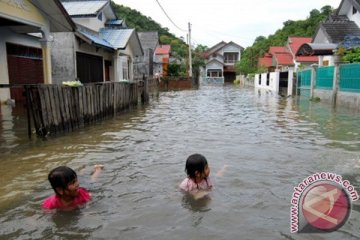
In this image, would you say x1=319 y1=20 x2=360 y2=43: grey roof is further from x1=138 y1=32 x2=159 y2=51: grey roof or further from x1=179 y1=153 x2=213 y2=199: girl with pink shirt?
x1=138 y1=32 x2=159 y2=51: grey roof

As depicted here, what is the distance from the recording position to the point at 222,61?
254ft

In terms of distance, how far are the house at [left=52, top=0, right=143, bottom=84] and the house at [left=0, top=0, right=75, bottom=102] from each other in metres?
1.39

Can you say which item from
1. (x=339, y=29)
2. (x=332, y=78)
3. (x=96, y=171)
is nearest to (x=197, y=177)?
(x=96, y=171)

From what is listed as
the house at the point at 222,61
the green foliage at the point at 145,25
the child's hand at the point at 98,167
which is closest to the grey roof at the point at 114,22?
the child's hand at the point at 98,167

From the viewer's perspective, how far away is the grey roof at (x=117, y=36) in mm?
24500

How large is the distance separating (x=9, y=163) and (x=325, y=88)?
17.2 m

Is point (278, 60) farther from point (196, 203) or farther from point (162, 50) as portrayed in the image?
point (196, 203)

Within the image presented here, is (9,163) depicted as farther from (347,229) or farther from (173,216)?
(347,229)

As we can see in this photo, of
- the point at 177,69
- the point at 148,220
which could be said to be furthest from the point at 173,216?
the point at 177,69

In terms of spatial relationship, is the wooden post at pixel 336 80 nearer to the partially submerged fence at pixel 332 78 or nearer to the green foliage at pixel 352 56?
the partially submerged fence at pixel 332 78

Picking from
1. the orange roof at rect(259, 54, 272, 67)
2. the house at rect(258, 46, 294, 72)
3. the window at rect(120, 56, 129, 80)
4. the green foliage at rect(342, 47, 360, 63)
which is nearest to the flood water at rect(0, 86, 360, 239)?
the green foliage at rect(342, 47, 360, 63)

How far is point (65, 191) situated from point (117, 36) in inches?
865

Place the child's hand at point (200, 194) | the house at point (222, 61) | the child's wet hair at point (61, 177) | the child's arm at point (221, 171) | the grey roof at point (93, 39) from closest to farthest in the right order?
the child's wet hair at point (61, 177) → the child's hand at point (200, 194) → the child's arm at point (221, 171) → the grey roof at point (93, 39) → the house at point (222, 61)
